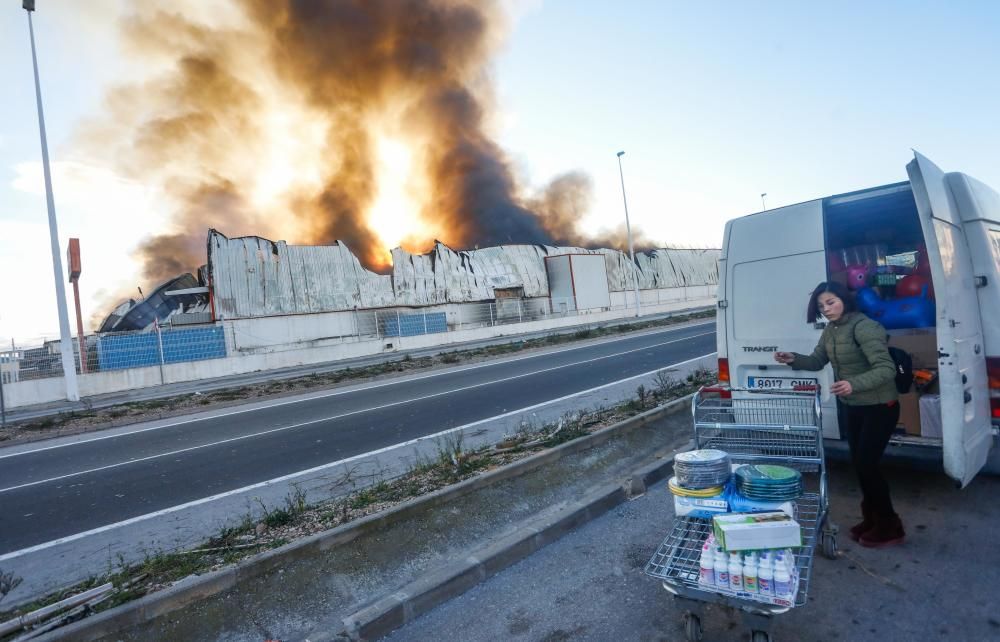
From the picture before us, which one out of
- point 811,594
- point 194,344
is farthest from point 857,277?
point 194,344

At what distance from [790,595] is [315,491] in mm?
4597

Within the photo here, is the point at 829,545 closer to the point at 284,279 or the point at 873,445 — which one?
Answer: the point at 873,445

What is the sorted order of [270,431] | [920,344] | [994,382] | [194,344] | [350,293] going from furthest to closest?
1. [350,293]
2. [194,344]
3. [270,431]
4. [920,344]
5. [994,382]

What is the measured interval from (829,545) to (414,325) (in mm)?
24344

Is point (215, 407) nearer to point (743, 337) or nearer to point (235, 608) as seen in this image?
point (235, 608)

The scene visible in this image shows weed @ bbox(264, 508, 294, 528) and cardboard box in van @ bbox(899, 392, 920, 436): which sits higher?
cardboard box in van @ bbox(899, 392, 920, 436)

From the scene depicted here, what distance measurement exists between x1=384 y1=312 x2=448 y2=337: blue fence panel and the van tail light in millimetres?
23695

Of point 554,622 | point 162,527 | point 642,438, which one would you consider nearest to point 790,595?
point 554,622

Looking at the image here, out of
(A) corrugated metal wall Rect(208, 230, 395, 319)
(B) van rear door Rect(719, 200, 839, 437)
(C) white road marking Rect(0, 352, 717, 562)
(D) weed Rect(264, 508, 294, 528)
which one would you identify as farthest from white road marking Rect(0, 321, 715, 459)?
(A) corrugated metal wall Rect(208, 230, 395, 319)

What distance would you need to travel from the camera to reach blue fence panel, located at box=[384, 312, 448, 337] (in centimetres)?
2617

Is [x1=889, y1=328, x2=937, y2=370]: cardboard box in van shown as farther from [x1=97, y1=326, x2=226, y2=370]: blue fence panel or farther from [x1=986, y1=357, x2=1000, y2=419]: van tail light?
[x1=97, y1=326, x2=226, y2=370]: blue fence panel

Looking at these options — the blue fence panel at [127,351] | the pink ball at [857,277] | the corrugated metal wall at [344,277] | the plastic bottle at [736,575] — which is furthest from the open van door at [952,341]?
the corrugated metal wall at [344,277]

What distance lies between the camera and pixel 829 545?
3.47 meters

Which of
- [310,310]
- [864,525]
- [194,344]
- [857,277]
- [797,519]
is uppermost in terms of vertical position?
[310,310]
